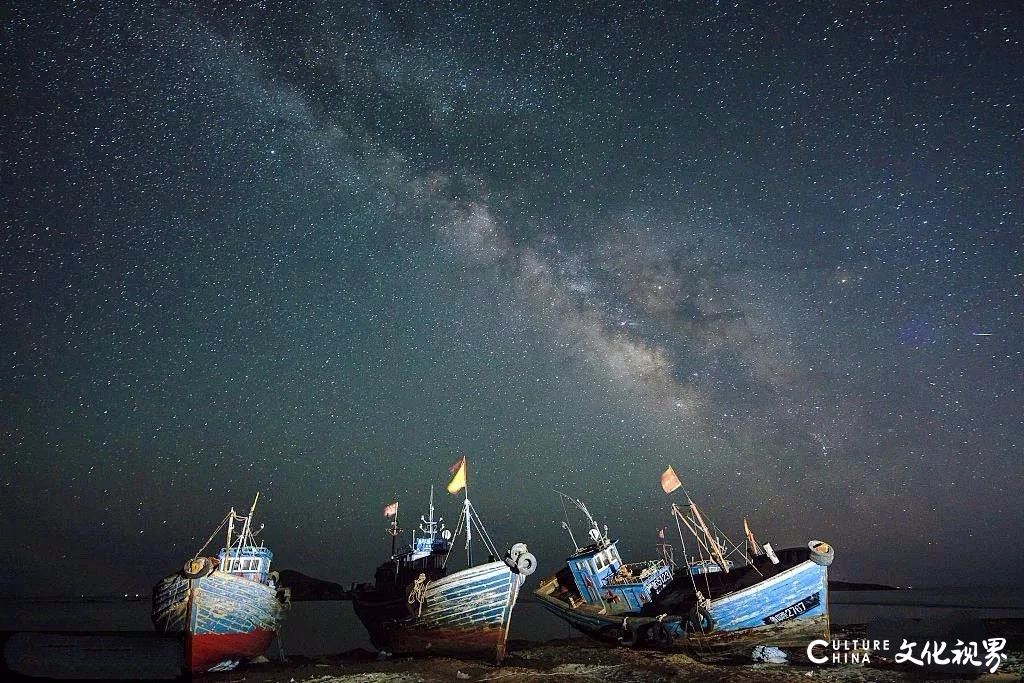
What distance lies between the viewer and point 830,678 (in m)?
22.5

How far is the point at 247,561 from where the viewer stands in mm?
34438

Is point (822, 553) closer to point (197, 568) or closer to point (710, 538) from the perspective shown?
point (710, 538)

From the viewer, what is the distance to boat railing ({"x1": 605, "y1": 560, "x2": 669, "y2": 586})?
3488 centimetres

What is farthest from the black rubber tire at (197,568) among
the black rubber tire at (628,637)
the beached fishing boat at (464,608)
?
the black rubber tire at (628,637)

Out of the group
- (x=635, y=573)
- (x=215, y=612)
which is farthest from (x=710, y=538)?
(x=215, y=612)

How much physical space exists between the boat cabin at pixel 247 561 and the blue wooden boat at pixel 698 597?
19799 mm

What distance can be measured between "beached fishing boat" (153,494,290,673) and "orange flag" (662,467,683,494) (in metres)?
24.0

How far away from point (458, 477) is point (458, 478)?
6cm

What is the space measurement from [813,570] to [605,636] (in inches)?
542

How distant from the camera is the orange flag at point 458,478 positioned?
3166cm

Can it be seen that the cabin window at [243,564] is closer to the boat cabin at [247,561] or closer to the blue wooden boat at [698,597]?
the boat cabin at [247,561]

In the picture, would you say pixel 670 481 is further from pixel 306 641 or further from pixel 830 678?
pixel 306 641

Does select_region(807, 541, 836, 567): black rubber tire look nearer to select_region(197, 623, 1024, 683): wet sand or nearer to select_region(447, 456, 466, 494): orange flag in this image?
select_region(197, 623, 1024, 683): wet sand

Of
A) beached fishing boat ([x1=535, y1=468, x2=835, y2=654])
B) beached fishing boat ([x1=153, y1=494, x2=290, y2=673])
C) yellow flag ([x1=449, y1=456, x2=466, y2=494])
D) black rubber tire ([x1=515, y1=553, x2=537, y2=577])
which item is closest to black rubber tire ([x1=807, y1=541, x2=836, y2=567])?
beached fishing boat ([x1=535, y1=468, x2=835, y2=654])
